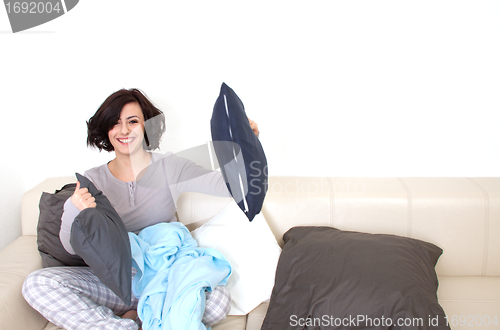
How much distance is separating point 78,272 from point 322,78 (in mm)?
1229

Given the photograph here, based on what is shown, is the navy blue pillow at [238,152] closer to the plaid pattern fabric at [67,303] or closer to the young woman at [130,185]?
the young woman at [130,185]

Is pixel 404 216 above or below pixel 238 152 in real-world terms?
below

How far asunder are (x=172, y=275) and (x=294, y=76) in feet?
3.20

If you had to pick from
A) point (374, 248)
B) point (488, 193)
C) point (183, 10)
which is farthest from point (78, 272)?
point (488, 193)

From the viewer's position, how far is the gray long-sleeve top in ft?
4.74

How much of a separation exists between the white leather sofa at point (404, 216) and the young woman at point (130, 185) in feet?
0.54

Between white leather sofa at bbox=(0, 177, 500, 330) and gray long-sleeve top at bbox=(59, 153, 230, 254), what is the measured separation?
167 millimetres

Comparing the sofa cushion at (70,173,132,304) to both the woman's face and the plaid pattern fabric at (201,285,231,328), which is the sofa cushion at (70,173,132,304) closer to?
the plaid pattern fabric at (201,285,231,328)

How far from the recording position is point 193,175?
145 cm

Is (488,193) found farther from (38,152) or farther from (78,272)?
(38,152)

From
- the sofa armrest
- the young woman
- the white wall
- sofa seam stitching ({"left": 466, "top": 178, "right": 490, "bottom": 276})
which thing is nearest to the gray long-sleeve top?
the young woman

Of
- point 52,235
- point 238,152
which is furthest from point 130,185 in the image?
point 238,152

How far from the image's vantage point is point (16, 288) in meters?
1.22

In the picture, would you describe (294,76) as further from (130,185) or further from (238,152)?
(130,185)
